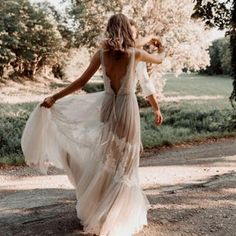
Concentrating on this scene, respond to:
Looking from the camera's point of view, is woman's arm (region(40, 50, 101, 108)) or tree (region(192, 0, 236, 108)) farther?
tree (region(192, 0, 236, 108))

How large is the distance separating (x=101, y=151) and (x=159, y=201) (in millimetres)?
1745

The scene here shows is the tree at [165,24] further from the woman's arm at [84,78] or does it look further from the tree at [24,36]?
the woman's arm at [84,78]

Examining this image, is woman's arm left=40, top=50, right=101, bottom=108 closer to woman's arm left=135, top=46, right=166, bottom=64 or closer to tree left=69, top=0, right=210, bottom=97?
woman's arm left=135, top=46, right=166, bottom=64

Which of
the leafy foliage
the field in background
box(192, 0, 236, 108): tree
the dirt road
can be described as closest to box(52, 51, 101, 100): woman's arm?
the dirt road

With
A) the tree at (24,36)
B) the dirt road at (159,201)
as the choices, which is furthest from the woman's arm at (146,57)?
the tree at (24,36)

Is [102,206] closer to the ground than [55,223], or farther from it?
farther from it

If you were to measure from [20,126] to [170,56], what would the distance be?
1347 centimetres

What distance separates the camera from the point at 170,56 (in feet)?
87.8

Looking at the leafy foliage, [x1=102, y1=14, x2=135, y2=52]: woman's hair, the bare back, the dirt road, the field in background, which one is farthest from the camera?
the leafy foliage

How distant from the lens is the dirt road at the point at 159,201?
16.8 ft

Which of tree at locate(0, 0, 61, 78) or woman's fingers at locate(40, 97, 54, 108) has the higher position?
tree at locate(0, 0, 61, 78)

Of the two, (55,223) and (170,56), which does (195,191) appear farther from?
(170,56)

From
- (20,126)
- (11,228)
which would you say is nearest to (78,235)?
(11,228)

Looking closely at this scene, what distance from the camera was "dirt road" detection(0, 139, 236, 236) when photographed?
16.8 feet
